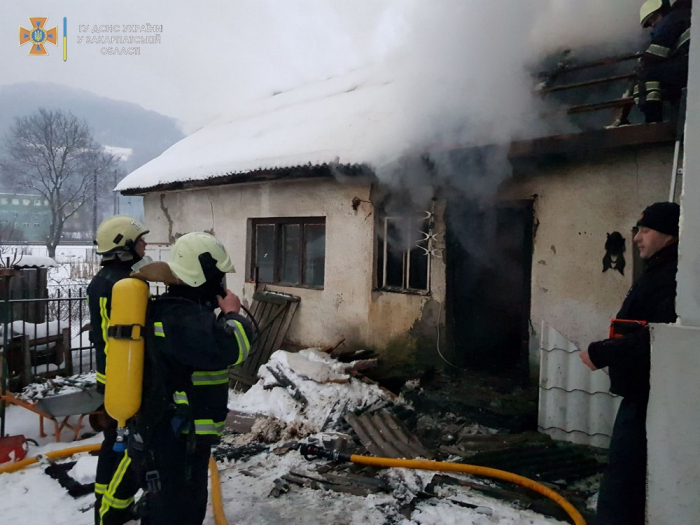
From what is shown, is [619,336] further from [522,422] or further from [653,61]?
[653,61]

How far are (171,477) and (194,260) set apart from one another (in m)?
1.21

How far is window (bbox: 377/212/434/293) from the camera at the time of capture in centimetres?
587

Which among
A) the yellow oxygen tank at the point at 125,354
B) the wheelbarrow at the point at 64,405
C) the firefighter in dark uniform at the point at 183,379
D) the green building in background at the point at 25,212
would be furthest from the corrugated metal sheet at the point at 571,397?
the green building in background at the point at 25,212

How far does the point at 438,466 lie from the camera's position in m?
3.82

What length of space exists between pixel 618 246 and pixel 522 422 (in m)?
2.04

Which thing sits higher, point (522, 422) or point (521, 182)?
point (521, 182)

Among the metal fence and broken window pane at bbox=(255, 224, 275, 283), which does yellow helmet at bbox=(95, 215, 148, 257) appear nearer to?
the metal fence

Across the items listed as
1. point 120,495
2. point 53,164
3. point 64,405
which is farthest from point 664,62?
point 53,164

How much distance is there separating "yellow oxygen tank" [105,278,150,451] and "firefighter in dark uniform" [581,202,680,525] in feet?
8.39

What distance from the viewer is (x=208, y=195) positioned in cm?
856

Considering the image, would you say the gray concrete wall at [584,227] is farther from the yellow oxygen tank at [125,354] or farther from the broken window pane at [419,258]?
the yellow oxygen tank at [125,354]

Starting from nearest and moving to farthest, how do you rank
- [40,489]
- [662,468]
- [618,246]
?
[662,468] → [40,489] → [618,246]

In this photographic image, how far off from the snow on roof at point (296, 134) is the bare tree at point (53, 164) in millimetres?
24279

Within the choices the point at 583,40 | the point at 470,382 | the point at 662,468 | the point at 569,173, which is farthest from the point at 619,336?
the point at 583,40
